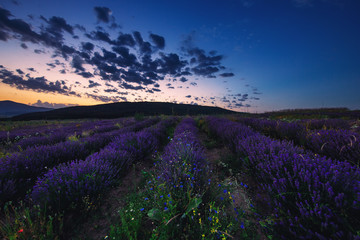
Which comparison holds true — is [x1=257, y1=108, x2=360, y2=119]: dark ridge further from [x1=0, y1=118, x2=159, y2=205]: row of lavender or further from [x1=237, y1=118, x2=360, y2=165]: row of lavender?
[x1=0, y1=118, x2=159, y2=205]: row of lavender

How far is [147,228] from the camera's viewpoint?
1.63 m

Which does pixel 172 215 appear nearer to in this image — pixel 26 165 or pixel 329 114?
pixel 26 165

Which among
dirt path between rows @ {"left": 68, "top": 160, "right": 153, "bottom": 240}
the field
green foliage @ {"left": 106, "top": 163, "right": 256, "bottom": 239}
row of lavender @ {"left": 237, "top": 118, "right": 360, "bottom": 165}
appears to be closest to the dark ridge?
row of lavender @ {"left": 237, "top": 118, "right": 360, "bottom": 165}

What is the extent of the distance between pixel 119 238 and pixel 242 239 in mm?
1350

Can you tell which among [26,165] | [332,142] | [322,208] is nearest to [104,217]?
[26,165]

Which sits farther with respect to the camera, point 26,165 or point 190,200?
point 26,165

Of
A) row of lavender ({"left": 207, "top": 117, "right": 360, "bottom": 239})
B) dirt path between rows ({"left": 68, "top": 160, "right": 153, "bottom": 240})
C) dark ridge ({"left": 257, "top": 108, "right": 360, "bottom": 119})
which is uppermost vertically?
dark ridge ({"left": 257, "top": 108, "right": 360, "bottom": 119})

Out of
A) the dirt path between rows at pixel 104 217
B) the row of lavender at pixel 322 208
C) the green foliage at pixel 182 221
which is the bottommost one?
the dirt path between rows at pixel 104 217

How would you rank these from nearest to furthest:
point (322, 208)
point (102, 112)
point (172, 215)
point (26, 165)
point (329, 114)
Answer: point (322, 208)
point (172, 215)
point (26, 165)
point (329, 114)
point (102, 112)

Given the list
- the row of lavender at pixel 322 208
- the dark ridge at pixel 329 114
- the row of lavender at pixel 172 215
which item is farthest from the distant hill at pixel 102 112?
the row of lavender at pixel 322 208

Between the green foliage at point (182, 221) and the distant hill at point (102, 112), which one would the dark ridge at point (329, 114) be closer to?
the green foliage at point (182, 221)

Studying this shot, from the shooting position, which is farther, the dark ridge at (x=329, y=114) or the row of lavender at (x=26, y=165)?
the dark ridge at (x=329, y=114)

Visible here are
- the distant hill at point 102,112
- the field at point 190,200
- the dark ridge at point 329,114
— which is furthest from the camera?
the distant hill at point 102,112

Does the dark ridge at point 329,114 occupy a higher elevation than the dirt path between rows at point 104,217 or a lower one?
higher
